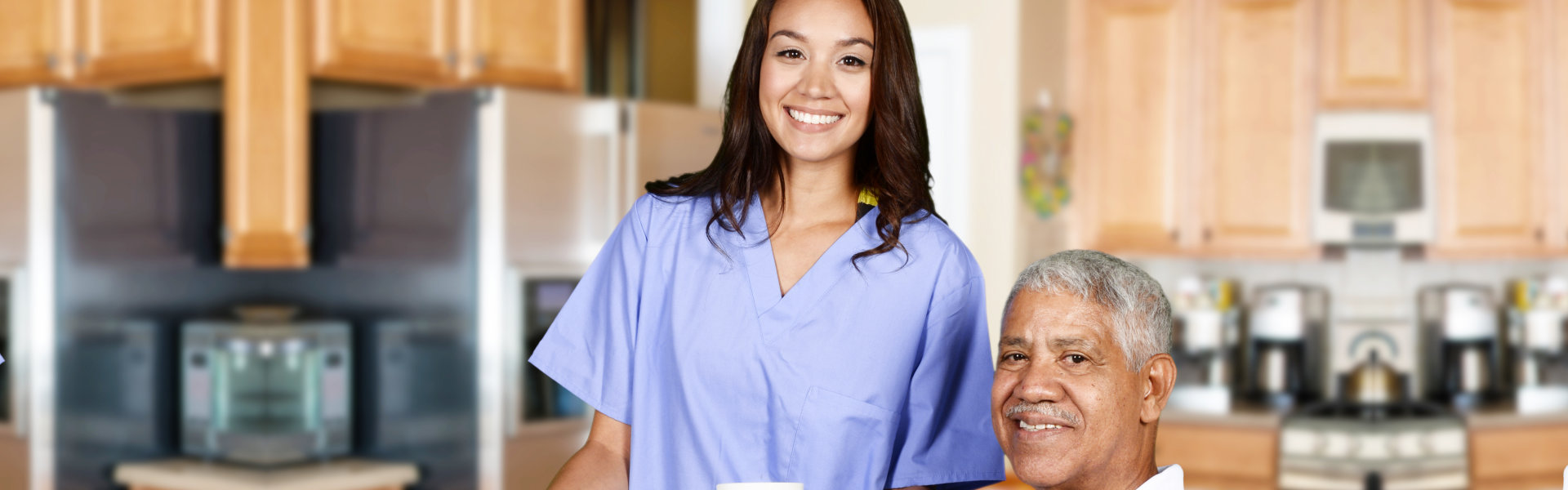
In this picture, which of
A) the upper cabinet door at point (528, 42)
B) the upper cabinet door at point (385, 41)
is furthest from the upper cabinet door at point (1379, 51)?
the upper cabinet door at point (385, 41)

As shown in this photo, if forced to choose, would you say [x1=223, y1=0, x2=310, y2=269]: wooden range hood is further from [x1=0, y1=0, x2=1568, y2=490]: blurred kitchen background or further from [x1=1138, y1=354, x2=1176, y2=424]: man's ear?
[x1=1138, y1=354, x2=1176, y2=424]: man's ear

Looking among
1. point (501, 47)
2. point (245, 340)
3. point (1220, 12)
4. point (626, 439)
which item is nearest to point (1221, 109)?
point (1220, 12)

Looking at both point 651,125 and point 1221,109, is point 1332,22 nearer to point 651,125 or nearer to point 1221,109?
point 1221,109

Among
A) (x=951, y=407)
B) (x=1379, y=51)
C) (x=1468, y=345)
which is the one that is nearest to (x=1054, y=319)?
(x=951, y=407)

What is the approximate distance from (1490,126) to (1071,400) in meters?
3.40

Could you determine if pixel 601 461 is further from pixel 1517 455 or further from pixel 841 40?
pixel 1517 455

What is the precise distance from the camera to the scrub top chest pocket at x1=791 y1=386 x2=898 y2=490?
1.17 m

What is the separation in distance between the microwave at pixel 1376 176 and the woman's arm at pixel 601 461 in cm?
324

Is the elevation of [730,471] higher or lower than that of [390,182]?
lower

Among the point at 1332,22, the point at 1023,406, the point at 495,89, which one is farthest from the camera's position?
the point at 1332,22

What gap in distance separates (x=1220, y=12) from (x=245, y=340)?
120 inches

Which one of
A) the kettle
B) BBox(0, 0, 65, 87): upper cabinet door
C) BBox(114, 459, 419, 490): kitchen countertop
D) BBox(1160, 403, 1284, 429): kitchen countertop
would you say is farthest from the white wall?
BBox(0, 0, 65, 87): upper cabinet door

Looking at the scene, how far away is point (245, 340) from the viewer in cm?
292

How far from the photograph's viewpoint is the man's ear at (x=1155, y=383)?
45.5 inches
